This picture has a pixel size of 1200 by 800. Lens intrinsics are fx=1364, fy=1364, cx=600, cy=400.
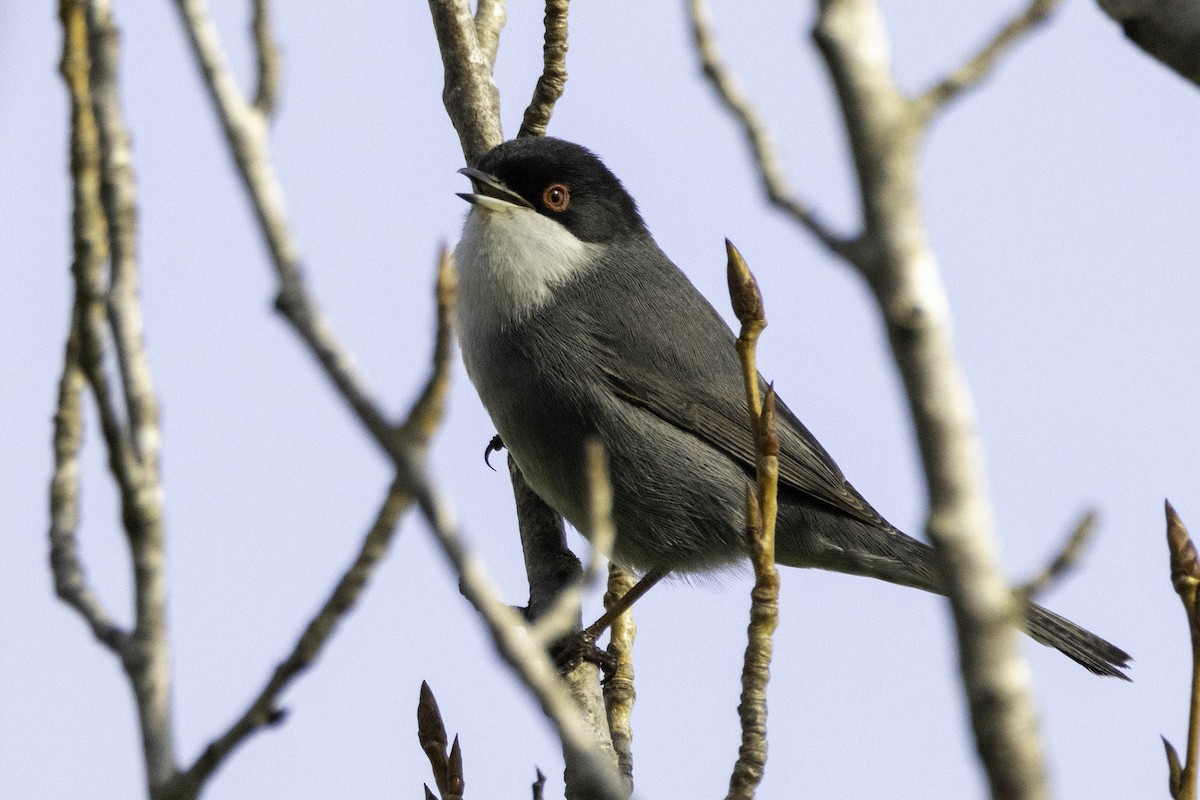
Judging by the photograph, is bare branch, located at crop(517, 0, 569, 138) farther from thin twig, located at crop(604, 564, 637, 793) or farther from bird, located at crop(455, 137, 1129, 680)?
thin twig, located at crop(604, 564, 637, 793)

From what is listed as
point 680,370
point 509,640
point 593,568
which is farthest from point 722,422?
point 509,640

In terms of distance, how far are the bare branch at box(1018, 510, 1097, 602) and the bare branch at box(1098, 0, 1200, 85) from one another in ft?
4.04

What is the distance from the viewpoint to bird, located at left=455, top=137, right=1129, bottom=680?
629 cm

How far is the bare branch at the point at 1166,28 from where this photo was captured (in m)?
2.91

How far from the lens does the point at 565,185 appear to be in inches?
267

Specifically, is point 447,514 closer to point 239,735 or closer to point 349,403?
point 349,403

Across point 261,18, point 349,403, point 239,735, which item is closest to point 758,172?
point 349,403

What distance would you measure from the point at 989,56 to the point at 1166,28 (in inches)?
44.9

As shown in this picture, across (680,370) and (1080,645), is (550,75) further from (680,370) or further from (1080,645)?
(1080,645)

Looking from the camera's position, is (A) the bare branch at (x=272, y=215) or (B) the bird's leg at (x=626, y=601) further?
(B) the bird's leg at (x=626, y=601)

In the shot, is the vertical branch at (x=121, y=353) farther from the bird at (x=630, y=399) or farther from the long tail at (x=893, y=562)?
the long tail at (x=893, y=562)

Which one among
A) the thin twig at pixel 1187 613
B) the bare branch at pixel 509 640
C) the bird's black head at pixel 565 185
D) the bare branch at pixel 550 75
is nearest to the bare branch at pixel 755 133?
the bare branch at pixel 509 640

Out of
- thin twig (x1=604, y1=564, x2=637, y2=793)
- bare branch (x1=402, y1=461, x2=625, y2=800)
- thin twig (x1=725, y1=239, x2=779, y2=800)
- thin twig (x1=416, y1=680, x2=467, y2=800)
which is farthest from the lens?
thin twig (x1=604, y1=564, x2=637, y2=793)

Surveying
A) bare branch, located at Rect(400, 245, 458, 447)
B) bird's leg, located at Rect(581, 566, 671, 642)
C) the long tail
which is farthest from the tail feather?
bare branch, located at Rect(400, 245, 458, 447)
